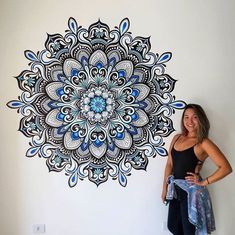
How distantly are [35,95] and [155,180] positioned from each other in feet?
4.68

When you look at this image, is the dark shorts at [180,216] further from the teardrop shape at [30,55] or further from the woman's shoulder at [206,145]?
the teardrop shape at [30,55]

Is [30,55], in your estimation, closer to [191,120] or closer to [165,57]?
[165,57]

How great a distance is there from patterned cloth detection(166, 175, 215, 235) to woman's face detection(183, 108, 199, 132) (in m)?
0.47

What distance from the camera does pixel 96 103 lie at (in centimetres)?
269

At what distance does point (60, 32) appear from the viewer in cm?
262

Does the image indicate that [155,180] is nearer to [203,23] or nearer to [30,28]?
[203,23]

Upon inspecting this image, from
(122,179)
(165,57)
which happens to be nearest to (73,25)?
(165,57)

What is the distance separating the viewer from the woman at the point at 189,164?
2316 mm

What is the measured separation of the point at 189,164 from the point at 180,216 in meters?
0.48

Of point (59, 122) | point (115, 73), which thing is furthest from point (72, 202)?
point (115, 73)

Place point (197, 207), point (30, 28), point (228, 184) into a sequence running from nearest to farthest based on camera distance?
point (197, 207)
point (30, 28)
point (228, 184)

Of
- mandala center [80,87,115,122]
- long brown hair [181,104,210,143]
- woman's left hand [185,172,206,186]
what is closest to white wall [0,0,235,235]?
long brown hair [181,104,210,143]

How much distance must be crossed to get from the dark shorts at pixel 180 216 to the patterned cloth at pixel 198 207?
43 mm

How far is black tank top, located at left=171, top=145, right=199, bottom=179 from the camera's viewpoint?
236cm
